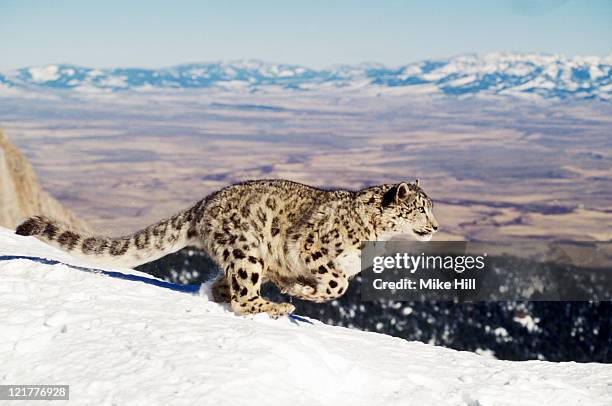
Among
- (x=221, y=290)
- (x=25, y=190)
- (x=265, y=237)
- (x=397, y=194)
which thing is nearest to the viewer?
(x=265, y=237)

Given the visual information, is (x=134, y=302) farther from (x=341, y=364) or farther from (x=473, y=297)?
(x=473, y=297)

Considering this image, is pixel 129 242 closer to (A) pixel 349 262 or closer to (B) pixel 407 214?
(A) pixel 349 262

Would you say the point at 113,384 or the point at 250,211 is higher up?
the point at 250,211

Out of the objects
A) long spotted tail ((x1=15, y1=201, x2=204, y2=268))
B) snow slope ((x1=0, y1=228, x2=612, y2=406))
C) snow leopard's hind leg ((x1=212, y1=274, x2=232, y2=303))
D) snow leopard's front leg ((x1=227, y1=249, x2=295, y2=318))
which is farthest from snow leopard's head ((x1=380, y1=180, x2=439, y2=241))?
long spotted tail ((x1=15, y1=201, x2=204, y2=268))

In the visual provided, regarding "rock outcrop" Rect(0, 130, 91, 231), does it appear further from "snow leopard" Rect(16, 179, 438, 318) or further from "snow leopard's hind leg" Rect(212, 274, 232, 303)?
"snow leopard's hind leg" Rect(212, 274, 232, 303)

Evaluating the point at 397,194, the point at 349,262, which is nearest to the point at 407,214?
the point at 397,194

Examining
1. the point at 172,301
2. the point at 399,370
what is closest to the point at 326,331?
Answer: the point at 399,370
